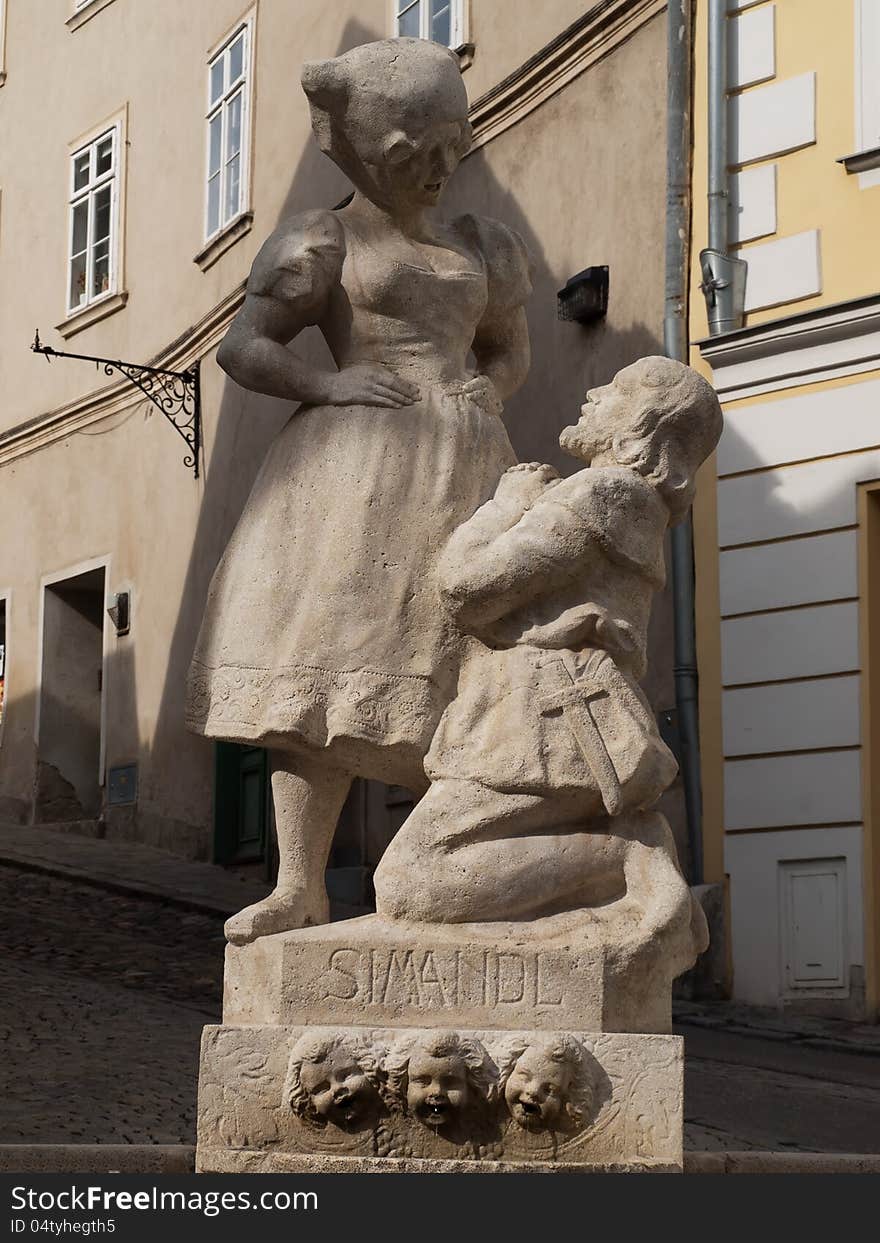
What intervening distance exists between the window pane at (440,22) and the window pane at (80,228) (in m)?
6.00

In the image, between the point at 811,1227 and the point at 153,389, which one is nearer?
the point at 811,1227

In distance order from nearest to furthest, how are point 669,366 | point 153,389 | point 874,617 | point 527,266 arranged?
point 669,366
point 527,266
point 874,617
point 153,389

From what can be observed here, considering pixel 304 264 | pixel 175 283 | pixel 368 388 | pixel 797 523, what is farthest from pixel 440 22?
pixel 368 388

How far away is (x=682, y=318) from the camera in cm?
1047

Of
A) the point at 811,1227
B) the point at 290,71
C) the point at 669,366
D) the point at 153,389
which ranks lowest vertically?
the point at 811,1227

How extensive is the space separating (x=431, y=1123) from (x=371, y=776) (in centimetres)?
90

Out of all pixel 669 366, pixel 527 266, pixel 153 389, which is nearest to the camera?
pixel 669 366

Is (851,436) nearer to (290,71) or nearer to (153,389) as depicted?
(290,71)

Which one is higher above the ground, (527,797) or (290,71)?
(290,71)

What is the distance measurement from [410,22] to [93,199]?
5.60m

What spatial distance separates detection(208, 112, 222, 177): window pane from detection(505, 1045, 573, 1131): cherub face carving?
13316mm

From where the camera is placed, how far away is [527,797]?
445 centimetres

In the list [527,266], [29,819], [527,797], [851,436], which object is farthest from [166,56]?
[527,797]

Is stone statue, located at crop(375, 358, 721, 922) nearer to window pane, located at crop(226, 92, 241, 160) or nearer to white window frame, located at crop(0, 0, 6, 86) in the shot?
window pane, located at crop(226, 92, 241, 160)
